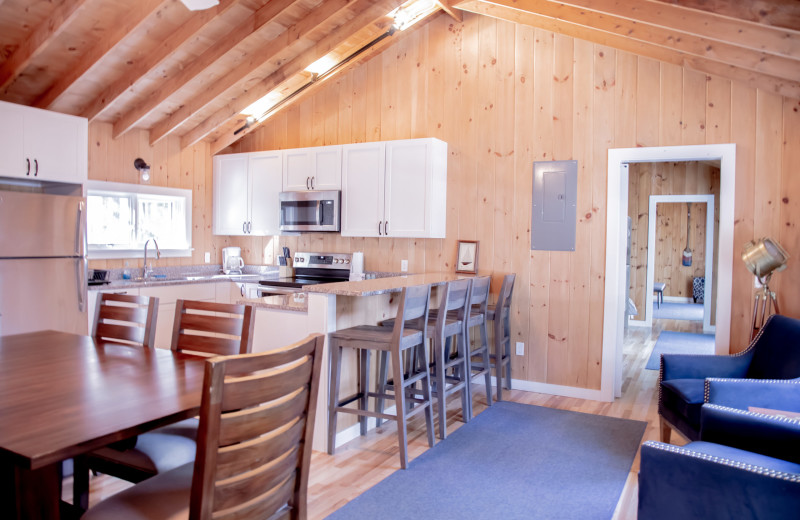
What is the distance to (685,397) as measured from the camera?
2984 millimetres

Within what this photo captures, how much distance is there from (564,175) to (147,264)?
3.98 meters

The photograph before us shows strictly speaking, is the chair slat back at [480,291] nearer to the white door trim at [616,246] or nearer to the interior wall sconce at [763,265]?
the white door trim at [616,246]

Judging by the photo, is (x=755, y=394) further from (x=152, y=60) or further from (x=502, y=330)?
(x=152, y=60)

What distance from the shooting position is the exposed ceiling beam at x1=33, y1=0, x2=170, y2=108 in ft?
12.0

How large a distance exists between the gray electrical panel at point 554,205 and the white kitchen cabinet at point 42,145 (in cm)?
371

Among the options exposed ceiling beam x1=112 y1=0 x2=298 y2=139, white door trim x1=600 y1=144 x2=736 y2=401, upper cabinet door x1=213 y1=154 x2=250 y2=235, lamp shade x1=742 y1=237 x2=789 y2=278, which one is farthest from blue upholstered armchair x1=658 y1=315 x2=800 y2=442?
upper cabinet door x1=213 y1=154 x2=250 y2=235

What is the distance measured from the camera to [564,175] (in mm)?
4664

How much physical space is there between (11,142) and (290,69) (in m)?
2.22

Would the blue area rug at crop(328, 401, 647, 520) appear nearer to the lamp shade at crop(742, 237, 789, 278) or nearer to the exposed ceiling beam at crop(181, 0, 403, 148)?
the lamp shade at crop(742, 237, 789, 278)

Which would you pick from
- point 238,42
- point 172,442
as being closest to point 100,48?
point 238,42

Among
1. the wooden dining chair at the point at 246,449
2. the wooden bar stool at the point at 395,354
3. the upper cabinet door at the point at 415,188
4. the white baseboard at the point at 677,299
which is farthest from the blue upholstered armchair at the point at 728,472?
the white baseboard at the point at 677,299

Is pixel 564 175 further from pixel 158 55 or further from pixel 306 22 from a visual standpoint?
pixel 158 55

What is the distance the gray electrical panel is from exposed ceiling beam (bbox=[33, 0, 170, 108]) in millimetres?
3132

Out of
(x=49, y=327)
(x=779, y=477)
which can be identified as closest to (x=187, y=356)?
(x=779, y=477)
